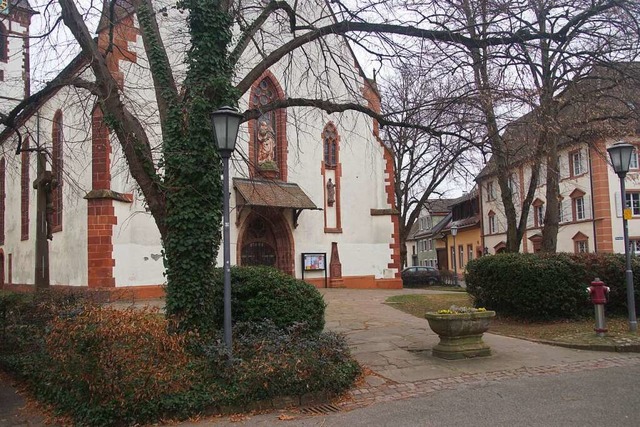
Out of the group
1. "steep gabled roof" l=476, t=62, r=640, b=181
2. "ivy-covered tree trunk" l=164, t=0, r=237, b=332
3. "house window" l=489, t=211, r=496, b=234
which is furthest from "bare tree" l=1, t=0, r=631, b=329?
"house window" l=489, t=211, r=496, b=234

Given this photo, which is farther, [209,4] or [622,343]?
[622,343]

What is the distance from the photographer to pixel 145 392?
5.79 metres

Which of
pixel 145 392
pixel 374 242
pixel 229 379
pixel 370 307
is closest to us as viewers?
pixel 145 392

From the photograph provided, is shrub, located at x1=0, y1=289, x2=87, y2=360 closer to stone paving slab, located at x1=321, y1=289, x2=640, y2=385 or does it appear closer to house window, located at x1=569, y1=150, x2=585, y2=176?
stone paving slab, located at x1=321, y1=289, x2=640, y2=385

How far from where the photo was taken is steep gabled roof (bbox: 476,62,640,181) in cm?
1065

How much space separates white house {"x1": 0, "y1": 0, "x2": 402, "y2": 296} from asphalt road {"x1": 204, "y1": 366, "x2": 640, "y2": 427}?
11481mm

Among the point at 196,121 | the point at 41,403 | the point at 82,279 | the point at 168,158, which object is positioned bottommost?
the point at 41,403

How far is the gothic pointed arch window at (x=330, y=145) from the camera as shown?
2545 cm

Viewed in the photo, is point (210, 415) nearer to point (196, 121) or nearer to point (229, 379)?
point (229, 379)

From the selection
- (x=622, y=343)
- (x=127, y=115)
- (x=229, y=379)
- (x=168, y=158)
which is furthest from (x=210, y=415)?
(x=622, y=343)

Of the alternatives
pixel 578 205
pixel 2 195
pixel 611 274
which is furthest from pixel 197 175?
pixel 578 205

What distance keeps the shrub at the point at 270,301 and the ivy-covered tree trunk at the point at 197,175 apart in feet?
2.09

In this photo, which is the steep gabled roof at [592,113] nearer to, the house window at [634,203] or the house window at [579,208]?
the house window at [634,203]

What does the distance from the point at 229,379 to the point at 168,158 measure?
11.0 ft
